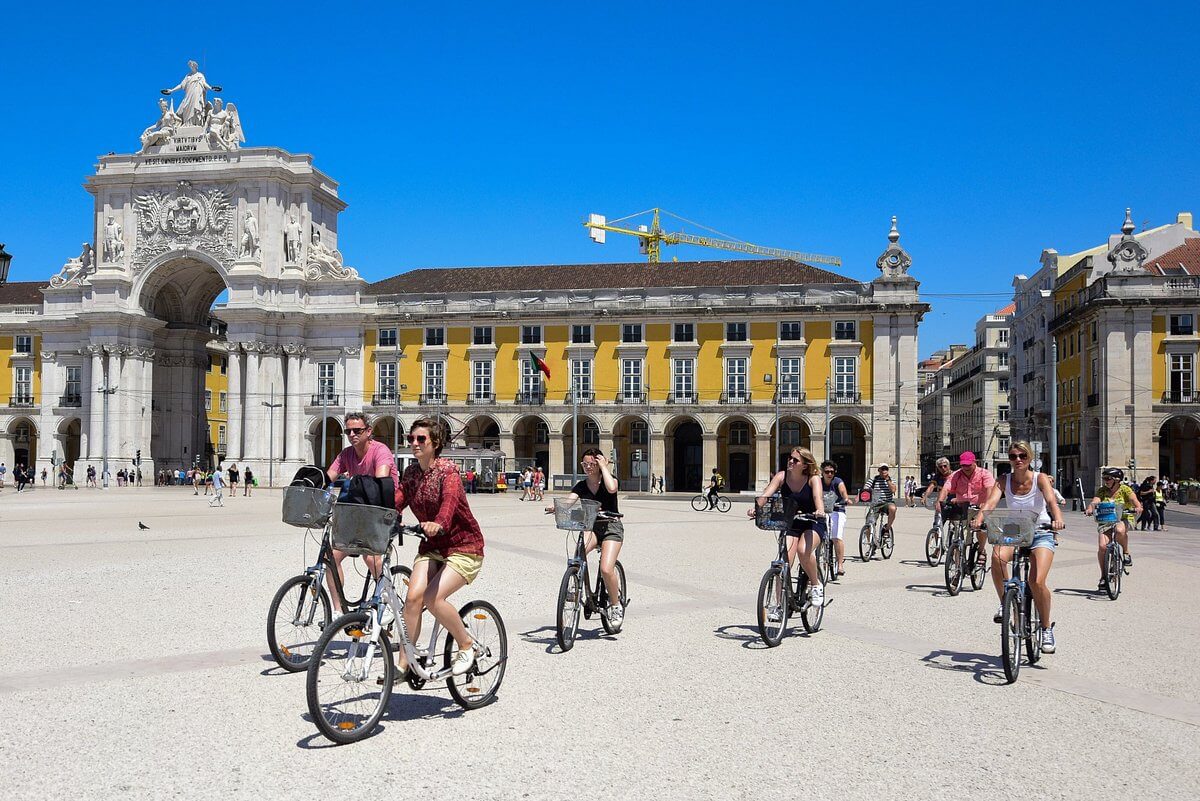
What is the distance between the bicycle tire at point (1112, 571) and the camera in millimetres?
13367

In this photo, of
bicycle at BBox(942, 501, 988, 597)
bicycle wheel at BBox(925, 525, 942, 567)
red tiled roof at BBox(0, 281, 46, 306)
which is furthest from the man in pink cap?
red tiled roof at BBox(0, 281, 46, 306)

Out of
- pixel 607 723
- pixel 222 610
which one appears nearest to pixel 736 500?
pixel 222 610

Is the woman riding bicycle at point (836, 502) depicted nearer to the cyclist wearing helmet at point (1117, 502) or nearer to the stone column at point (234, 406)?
the cyclist wearing helmet at point (1117, 502)

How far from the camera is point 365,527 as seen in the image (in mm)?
6691

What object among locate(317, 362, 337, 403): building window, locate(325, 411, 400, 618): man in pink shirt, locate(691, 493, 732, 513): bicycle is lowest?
locate(691, 493, 732, 513): bicycle

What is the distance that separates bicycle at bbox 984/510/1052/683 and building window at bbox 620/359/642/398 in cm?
5393

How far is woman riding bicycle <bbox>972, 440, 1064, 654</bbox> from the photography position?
8.67 m

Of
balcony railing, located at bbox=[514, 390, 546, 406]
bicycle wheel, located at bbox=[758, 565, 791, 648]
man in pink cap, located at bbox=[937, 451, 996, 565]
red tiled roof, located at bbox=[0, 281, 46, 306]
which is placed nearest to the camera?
bicycle wheel, located at bbox=[758, 565, 791, 648]

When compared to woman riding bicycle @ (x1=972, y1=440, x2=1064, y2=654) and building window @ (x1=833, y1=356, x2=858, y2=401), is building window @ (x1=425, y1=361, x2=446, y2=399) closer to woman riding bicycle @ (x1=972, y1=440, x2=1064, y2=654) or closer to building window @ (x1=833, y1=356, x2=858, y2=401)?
building window @ (x1=833, y1=356, x2=858, y2=401)

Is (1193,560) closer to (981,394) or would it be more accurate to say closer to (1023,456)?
(1023,456)

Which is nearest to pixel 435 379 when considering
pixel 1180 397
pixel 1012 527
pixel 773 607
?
pixel 1180 397

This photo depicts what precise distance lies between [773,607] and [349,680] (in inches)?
176

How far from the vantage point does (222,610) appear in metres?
11.3

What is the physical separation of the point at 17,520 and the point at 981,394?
8604 cm
